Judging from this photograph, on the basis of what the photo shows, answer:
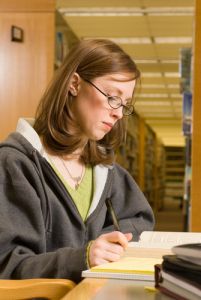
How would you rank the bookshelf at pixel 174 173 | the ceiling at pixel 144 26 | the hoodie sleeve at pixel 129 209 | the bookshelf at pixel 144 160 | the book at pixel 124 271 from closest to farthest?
the book at pixel 124 271
the hoodie sleeve at pixel 129 209
the ceiling at pixel 144 26
the bookshelf at pixel 144 160
the bookshelf at pixel 174 173

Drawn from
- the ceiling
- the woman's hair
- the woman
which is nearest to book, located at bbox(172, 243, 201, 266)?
the woman

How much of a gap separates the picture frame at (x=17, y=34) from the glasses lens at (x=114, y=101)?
296 centimetres

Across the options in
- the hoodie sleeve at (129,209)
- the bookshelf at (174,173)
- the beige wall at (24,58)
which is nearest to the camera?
the hoodie sleeve at (129,209)

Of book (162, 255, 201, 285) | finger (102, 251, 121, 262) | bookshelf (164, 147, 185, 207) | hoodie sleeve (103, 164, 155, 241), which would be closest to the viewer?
book (162, 255, 201, 285)

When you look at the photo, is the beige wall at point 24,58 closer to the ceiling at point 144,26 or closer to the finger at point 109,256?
the ceiling at point 144,26

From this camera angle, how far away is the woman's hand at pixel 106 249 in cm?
108

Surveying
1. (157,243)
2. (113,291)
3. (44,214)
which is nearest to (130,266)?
(113,291)

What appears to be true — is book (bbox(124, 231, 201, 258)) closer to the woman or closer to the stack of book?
the woman

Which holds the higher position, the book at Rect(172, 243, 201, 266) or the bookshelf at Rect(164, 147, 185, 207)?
the book at Rect(172, 243, 201, 266)

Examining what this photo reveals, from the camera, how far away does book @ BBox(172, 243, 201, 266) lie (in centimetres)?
78

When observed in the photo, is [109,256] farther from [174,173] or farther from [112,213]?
[174,173]

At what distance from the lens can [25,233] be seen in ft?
4.13

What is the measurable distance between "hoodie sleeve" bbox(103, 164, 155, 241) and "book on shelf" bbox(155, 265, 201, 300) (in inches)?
27.4

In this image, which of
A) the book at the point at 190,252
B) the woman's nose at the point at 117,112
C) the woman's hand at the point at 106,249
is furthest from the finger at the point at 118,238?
the woman's nose at the point at 117,112
